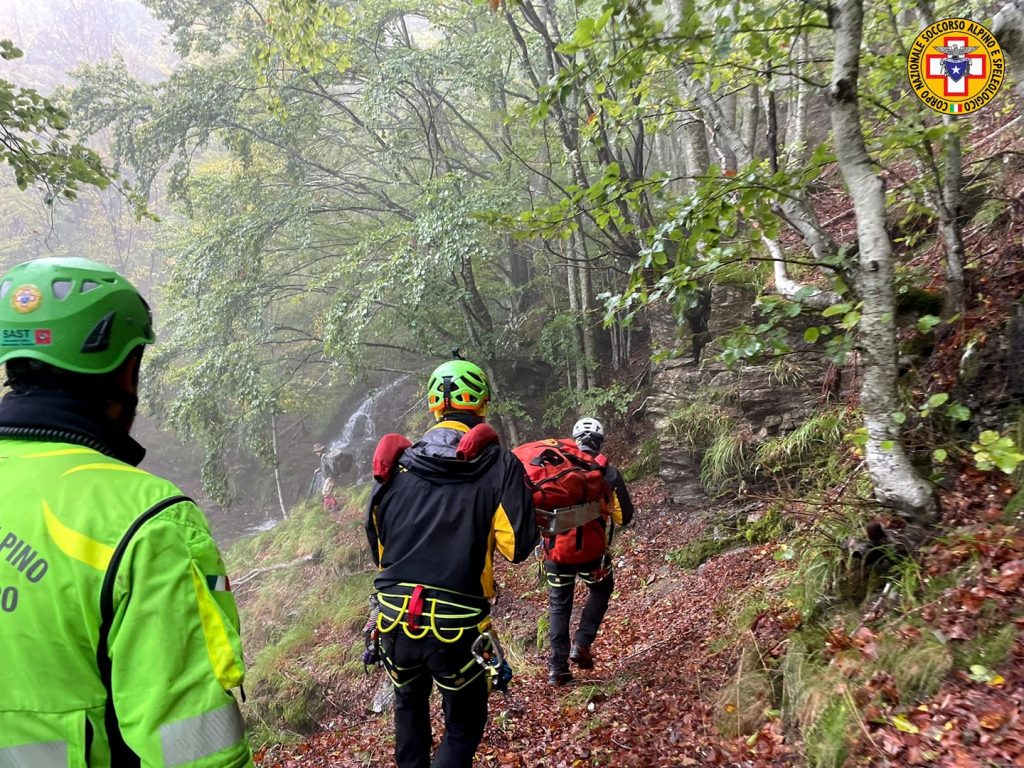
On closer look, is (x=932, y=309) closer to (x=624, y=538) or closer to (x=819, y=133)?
(x=624, y=538)

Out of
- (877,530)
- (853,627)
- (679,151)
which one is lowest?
(853,627)

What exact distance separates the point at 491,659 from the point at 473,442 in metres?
1.11

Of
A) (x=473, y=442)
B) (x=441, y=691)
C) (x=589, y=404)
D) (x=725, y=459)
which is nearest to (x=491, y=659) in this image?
(x=441, y=691)

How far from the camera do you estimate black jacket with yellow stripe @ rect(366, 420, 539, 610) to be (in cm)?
295

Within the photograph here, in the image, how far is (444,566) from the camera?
9.70ft

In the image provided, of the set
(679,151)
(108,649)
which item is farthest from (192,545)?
(679,151)

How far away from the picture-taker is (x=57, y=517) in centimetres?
128

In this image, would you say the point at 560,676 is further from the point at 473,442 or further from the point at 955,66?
the point at 955,66

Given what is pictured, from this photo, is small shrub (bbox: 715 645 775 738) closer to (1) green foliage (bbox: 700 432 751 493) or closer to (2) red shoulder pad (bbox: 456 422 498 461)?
(2) red shoulder pad (bbox: 456 422 498 461)

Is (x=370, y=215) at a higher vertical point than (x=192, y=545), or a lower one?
Result: higher

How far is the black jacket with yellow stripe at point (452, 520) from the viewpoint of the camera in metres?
2.95

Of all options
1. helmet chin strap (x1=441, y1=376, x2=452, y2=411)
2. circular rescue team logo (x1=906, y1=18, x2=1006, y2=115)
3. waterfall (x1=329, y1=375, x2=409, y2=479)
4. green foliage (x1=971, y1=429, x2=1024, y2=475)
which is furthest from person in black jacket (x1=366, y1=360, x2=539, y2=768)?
waterfall (x1=329, y1=375, x2=409, y2=479)

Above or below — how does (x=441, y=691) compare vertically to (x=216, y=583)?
below

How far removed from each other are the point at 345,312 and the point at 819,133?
9301mm
